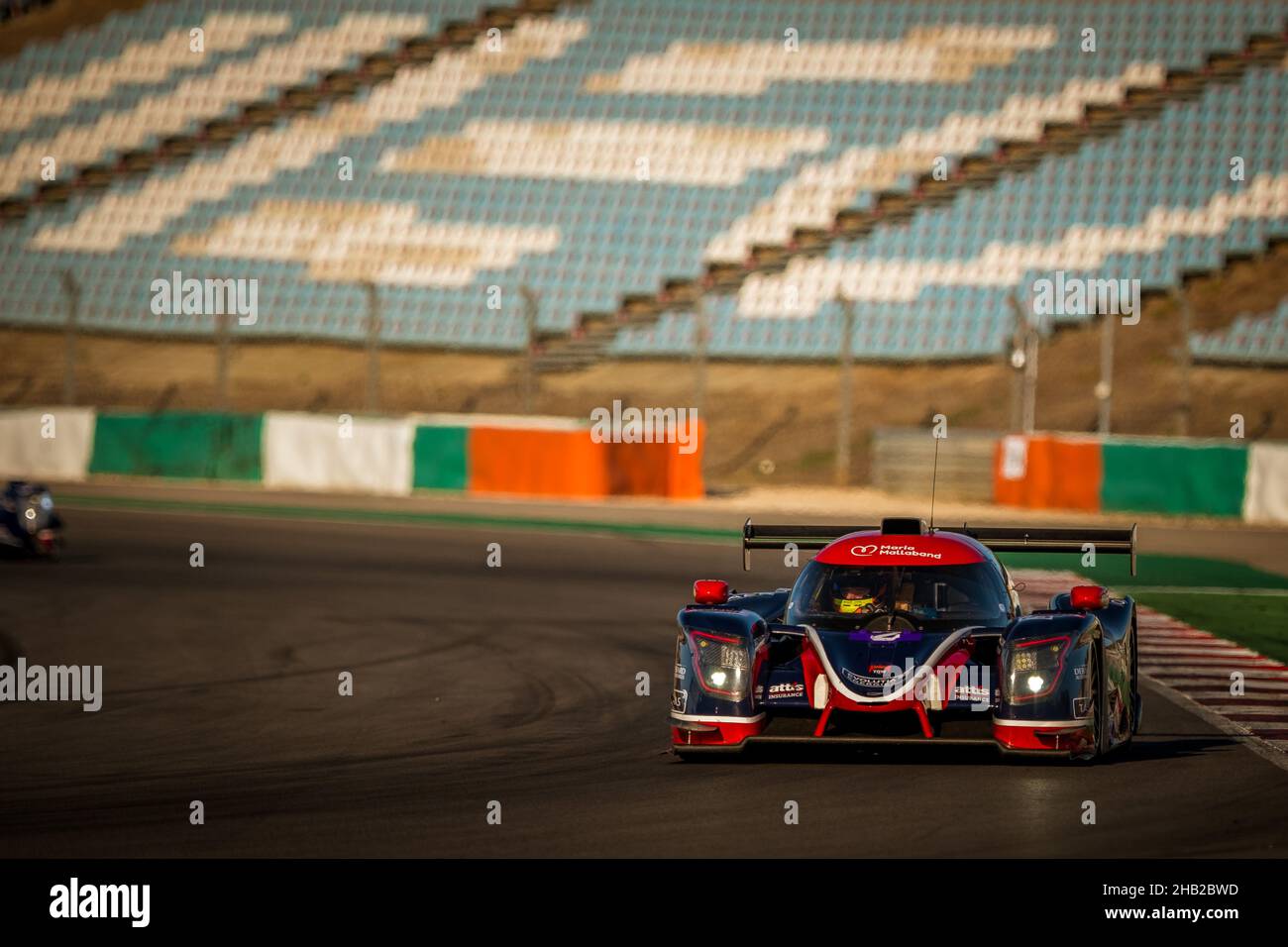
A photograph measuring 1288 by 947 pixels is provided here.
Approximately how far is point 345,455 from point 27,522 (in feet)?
42.8

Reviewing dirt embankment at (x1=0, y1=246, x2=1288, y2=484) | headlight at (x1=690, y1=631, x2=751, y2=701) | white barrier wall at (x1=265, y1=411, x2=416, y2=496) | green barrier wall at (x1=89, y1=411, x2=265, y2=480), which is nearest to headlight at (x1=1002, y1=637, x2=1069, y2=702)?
Answer: headlight at (x1=690, y1=631, x2=751, y2=701)

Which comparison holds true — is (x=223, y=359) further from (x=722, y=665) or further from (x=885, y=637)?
(x=885, y=637)

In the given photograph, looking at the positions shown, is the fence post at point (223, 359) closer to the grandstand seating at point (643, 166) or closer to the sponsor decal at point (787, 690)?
the grandstand seating at point (643, 166)

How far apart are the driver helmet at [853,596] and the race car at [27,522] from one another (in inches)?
515

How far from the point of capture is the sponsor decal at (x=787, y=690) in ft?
33.4

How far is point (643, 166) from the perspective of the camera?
158 ft

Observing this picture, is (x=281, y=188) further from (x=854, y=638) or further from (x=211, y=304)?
(x=854, y=638)

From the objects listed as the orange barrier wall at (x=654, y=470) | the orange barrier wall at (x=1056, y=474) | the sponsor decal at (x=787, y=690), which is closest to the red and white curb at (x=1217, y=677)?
the sponsor decal at (x=787, y=690)

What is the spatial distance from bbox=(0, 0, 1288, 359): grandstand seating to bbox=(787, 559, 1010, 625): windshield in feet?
100

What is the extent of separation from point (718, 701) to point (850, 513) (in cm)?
2178

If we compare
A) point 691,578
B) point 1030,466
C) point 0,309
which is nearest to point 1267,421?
point 1030,466

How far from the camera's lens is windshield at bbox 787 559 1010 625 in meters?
10.8

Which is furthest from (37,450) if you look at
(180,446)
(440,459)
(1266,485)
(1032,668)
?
(1032,668)

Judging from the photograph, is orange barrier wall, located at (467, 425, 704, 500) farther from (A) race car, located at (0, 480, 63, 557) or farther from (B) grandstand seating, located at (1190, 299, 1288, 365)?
(B) grandstand seating, located at (1190, 299, 1288, 365)
